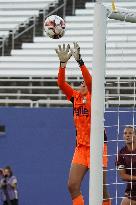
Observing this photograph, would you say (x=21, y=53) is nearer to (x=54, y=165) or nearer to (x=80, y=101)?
(x=54, y=165)

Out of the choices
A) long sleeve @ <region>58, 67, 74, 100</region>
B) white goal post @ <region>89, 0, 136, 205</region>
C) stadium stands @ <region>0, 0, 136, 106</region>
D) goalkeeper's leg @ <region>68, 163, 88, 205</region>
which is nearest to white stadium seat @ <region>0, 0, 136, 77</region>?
stadium stands @ <region>0, 0, 136, 106</region>

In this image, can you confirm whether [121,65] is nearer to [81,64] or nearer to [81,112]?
[81,112]

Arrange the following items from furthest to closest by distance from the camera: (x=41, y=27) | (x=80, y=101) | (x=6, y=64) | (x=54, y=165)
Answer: (x=41, y=27), (x=6, y=64), (x=54, y=165), (x=80, y=101)

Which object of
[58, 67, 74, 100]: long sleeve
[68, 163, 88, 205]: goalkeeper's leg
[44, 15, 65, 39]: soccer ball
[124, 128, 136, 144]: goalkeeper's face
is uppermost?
[44, 15, 65, 39]: soccer ball

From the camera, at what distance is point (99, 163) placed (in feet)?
23.0

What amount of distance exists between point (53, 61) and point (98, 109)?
35.0 ft

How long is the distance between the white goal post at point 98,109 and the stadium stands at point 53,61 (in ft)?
26.4

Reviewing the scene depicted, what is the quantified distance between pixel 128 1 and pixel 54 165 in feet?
17.7

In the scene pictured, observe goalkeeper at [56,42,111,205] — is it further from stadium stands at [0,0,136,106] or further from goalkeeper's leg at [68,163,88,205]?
stadium stands at [0,0,136,106]

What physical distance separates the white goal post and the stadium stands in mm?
8038

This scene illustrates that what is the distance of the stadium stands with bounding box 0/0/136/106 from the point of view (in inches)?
640

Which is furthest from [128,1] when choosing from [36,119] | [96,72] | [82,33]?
[96,72]

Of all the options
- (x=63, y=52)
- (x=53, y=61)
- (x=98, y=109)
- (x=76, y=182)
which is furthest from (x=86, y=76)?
(x=53, y=61)

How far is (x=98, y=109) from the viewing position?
703 centimetres
